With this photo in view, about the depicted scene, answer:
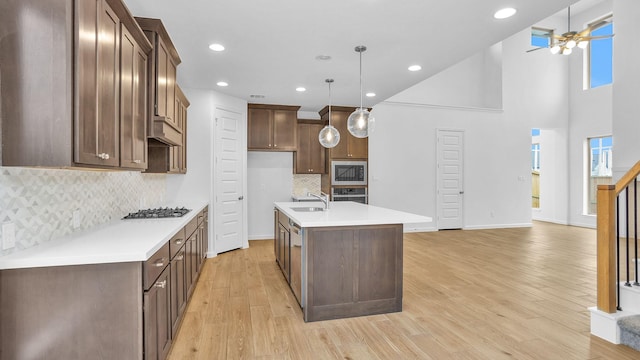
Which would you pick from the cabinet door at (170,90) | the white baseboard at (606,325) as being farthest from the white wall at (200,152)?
the white baseboard at (606,325)

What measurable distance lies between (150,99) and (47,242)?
1270mm

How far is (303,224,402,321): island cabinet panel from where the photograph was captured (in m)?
2.83

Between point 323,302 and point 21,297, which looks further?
point 323,302

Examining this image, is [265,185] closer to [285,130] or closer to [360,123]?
[285,130]

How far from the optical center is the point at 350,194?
6.58 meters

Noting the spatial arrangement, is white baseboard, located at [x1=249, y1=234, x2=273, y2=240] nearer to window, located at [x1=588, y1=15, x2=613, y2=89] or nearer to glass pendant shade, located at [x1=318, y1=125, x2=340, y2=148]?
glass pendant shade, located at [x1=318, y1=125, x2=340, y2=148]

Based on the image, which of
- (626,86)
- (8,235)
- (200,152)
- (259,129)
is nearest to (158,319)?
(8,235)

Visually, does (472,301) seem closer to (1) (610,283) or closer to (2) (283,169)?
(1) (610,283)

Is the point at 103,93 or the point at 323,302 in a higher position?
the point at 103,93

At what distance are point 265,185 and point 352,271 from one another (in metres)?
3.90

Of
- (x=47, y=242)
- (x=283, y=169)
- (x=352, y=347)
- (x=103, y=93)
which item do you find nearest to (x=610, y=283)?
(x=352, y=347)

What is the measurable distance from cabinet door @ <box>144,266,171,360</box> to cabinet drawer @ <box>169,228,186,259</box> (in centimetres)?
16

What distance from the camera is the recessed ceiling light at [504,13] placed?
2678mm

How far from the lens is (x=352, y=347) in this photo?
2420 mm
